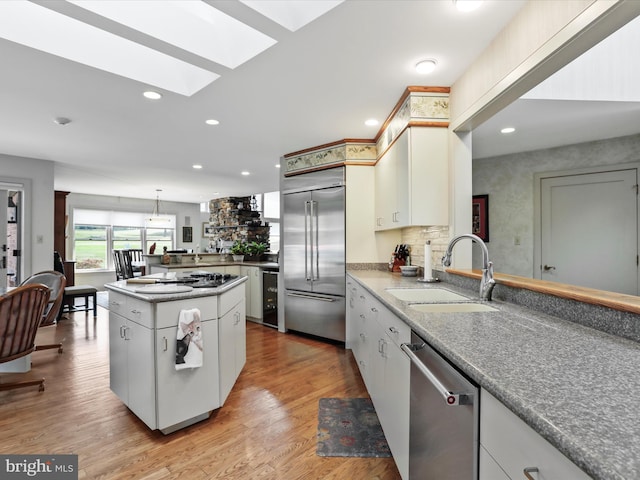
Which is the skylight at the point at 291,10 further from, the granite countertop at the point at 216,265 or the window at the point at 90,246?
the window at the point at 90,246

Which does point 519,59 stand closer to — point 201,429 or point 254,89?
point 254,89

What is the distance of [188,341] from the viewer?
6.59 ft

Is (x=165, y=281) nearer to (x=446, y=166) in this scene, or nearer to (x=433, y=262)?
(x=433, y=262)

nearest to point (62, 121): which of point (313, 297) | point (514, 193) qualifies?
point (313, 297)

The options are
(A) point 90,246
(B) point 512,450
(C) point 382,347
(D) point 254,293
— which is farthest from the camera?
(A) point 90,246

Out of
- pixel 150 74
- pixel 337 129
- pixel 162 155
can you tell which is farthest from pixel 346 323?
pixel 162 155

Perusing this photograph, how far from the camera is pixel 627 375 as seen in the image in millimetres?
778

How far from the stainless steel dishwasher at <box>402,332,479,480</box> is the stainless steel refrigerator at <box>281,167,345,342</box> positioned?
96.0 inches

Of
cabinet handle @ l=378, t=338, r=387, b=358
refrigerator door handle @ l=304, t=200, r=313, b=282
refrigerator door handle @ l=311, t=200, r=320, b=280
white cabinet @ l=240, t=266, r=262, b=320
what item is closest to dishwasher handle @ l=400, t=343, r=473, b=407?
cabinet handle @ l=378, t=338, r=387, b=358

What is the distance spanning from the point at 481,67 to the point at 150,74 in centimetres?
229

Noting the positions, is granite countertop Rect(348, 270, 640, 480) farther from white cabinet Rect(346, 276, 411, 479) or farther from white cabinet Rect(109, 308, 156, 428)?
white cabinet Rect(109, 308, 156, 428)

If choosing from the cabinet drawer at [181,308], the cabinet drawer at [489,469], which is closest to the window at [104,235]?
the cabinet drawer at [181,308]

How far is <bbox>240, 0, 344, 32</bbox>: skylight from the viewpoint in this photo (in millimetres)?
1648

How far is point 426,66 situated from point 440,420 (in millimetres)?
2071
